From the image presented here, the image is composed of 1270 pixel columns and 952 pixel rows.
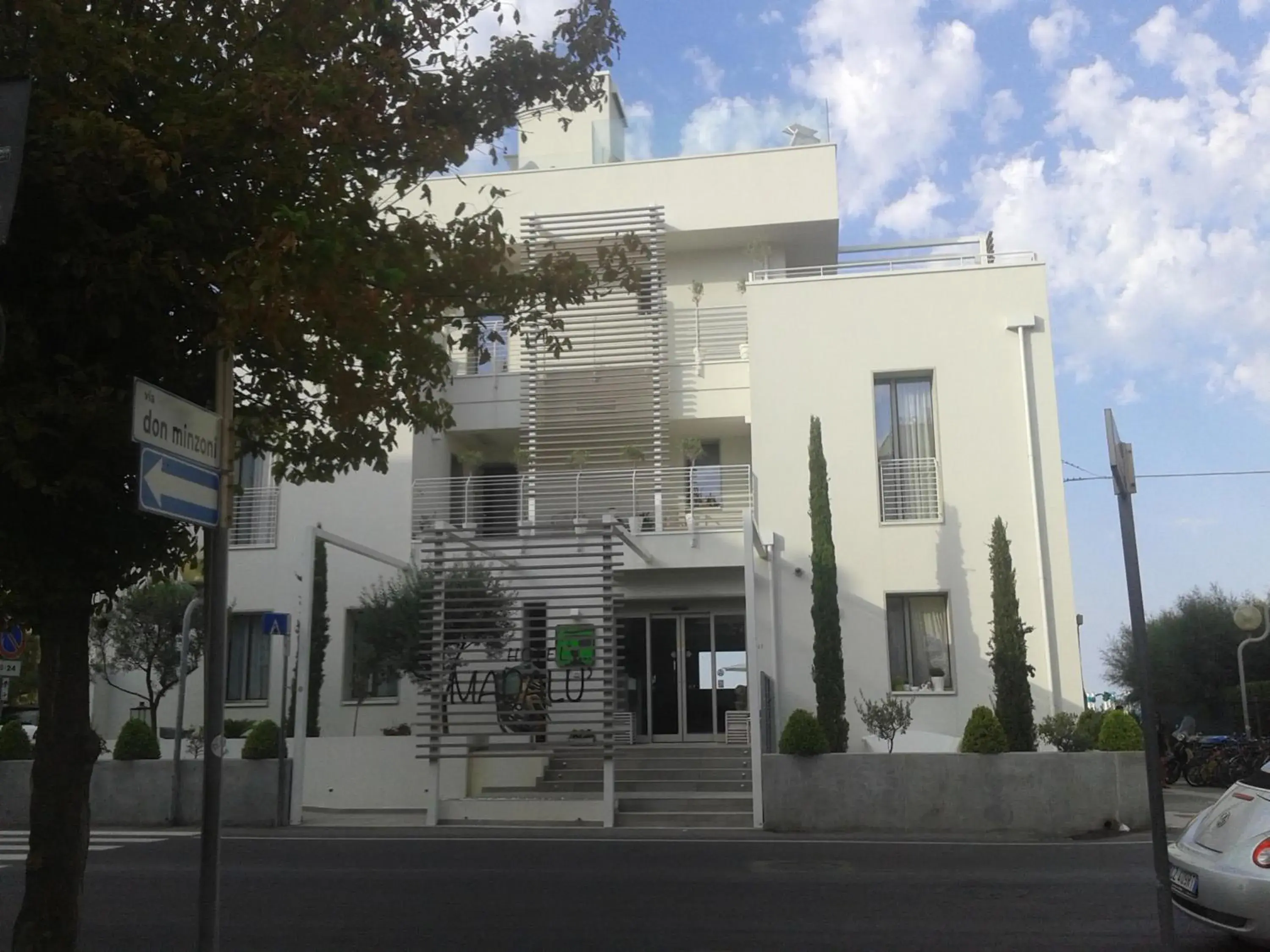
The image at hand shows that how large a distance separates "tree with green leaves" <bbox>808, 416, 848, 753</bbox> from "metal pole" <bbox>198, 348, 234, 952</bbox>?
12.8 m

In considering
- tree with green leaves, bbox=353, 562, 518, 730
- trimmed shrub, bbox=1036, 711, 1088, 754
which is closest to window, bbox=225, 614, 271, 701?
tree with green leaves, bbox=353, 562, 518, 730

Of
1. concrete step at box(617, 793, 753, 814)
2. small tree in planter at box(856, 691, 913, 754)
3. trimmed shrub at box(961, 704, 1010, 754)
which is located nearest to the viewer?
trimmed shrub at box(961, 704, 1010, 754)

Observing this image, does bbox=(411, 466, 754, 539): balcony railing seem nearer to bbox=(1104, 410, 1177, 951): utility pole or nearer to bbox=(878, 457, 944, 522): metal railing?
bbox=(878, 457, 944, 522): metal railing

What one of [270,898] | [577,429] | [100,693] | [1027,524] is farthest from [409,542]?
[270,898]

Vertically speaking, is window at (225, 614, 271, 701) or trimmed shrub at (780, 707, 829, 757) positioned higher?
window at (225, 614, 271, 701)

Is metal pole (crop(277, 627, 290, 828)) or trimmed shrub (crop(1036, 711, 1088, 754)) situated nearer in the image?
trimmed shrub (crop(1036, 711, 1088, 754))

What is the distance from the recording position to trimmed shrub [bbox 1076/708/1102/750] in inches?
650

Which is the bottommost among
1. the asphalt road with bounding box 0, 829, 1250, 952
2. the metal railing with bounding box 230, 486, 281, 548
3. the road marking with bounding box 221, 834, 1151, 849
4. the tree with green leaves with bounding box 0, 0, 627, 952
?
the road marking with bounding box 221, 834, 1151, 849

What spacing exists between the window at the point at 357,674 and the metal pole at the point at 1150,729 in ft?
58.8

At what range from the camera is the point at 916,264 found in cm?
2192

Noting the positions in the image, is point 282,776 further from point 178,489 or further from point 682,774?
point 178,489

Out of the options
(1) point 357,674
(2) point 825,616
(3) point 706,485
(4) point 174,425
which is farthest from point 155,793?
(4) point 174,425

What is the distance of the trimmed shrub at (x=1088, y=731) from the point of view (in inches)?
650

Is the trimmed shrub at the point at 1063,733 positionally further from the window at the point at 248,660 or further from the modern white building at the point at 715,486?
the window at the point at 248,660
